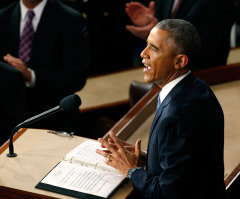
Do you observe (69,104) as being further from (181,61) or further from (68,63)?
(68,63)

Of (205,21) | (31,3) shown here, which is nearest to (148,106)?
(205,21)

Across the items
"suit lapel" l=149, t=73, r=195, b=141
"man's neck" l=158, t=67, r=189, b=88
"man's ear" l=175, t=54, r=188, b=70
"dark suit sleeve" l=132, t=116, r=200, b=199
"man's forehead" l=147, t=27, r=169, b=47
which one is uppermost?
"man's forehead" l=147, t=27, r=169, b=47

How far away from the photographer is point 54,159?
91.2 inches

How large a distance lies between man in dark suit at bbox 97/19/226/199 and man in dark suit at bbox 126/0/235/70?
1.61 metres

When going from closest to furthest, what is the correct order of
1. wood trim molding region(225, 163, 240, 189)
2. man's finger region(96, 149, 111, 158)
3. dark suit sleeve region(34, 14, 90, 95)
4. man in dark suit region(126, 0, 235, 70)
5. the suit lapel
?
the suit lapel, man's finger region(96, 149, 111, 158), wood trim molding region(225, 163, 240, 189), man in dark suit region(126, 0, 235, 70), dark suit sleeve region(34, 14, 90, 95)

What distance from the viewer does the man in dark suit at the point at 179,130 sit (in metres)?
1.92

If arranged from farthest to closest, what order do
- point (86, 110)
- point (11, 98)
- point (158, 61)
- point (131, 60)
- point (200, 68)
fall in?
point (131, 60) < point (86, 110) < point (200, 68) < point (11, 98) < point (158, 61)

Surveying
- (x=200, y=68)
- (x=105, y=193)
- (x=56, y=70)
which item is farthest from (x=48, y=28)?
(x=105, y=193)

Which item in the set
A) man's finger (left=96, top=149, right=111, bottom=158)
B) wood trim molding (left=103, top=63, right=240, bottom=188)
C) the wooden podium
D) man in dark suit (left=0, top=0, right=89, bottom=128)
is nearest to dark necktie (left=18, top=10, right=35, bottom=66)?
man in dark suit (left=0, top=0, right=89, bottom=128)

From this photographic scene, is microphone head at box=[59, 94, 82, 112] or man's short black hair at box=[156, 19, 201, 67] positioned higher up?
man's short black hair at box=[156, 19, 201, 67]

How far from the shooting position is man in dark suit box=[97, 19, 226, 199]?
1920 millimetres

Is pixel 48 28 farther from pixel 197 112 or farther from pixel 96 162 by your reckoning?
pixel 197 112

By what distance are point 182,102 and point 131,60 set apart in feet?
12.1

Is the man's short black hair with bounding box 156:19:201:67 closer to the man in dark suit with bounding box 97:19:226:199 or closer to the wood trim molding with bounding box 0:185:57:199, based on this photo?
the man in dark suit with bounding box 97:19:226:199
